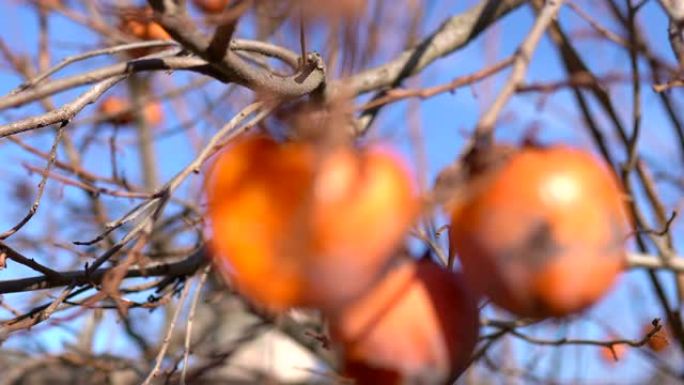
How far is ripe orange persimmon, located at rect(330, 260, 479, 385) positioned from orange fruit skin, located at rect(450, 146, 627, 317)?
5 centimetres

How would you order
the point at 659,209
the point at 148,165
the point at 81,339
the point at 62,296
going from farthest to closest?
the point at 148,165, the point at 81,339, the point at 659,209, the point at 62,296

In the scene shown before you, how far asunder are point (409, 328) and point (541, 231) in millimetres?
134

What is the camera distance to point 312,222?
478 mm

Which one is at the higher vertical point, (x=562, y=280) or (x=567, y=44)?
(x=567, y=44)

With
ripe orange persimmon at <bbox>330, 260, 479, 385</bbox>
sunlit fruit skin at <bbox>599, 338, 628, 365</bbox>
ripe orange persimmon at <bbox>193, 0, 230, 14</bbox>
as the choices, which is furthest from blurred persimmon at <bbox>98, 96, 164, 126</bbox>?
ripe orange persimmon at <bbox>330, 260, 479, 385</bbox>

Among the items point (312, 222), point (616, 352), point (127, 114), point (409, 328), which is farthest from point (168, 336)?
point (127, 114)

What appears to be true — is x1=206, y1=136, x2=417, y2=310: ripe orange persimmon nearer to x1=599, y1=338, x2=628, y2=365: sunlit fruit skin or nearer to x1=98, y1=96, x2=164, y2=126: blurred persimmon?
x1=599, y1=338, x2=628, y2=365: sunlit fruit skin

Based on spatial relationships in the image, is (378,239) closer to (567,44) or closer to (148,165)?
(567,44)

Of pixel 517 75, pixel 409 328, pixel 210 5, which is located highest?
pixel 210 5

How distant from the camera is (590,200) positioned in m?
0.57

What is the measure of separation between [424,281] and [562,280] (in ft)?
0.37

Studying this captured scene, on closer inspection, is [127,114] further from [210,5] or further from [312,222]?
[312,222]

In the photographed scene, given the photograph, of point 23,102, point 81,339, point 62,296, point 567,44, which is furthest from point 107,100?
point 23,102

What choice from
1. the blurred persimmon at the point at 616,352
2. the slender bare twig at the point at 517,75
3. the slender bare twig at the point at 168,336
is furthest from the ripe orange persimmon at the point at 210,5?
the slender bare twig at the point at 517,75
